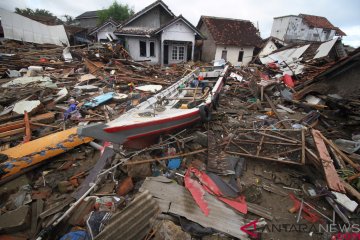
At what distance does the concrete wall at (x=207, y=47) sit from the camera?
2031cm

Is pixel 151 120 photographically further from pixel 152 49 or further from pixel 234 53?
pixel 234 53

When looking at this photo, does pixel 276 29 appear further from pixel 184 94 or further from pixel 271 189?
pixel 271 189

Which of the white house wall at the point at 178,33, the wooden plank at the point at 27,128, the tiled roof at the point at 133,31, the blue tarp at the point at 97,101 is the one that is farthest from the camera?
the white house wall at the point at 178,33

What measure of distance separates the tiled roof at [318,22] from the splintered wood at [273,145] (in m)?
37.4

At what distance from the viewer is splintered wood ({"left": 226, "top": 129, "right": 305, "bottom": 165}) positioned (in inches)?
172

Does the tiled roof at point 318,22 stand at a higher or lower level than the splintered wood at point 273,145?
higher

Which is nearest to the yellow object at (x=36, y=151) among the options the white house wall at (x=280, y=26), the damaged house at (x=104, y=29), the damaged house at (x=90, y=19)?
the damaged house at (x=104, y=29)

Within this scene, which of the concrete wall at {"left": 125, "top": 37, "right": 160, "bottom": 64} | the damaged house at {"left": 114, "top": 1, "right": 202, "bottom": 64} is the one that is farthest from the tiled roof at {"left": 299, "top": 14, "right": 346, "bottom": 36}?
the concrete wall at {"left": 125, "top": 37, "right": 160, "bottom": 64}

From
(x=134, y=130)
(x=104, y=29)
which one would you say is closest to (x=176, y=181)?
(x=134, y=130)

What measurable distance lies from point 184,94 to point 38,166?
4963 mm

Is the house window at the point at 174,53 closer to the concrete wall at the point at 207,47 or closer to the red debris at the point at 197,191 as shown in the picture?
the concrete wall at the point at 207,47

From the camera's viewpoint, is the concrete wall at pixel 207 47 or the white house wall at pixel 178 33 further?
the concrete wall at pixel 207 47

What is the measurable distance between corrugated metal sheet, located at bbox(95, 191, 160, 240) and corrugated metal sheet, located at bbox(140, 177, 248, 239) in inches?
12.4

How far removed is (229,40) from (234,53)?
63.5 inches
